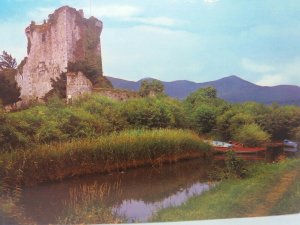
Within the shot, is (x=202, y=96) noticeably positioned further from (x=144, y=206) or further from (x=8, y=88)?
(x=8, y=88)

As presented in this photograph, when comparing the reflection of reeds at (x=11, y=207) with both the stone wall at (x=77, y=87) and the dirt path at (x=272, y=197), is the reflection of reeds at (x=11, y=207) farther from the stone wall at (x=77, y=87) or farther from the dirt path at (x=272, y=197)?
the dirt path at (x=272, y=197)

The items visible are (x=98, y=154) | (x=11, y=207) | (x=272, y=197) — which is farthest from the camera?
(x=272, y=197)

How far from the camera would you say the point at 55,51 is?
13.0 ft

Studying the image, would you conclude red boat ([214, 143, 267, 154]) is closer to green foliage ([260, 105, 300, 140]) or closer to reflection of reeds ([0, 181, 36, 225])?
green foliage ([260, 105, 300, 140])

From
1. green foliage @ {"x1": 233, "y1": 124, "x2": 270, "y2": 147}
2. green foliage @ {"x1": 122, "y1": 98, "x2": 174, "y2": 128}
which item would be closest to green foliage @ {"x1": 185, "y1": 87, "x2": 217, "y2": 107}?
green foliage @ {"x1": 122, "y1": 98, "x2": 174, "y2": 128}

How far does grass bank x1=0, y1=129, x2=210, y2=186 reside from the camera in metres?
3.85

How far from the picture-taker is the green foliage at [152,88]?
13.6ft

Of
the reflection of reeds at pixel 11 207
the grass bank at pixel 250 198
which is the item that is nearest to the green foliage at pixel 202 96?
the grass bank at pixel 250 198

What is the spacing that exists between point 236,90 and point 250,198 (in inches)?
33.4

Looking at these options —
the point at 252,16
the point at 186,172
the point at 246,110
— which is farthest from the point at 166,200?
the point at 252,16

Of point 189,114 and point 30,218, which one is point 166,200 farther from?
point 30,218

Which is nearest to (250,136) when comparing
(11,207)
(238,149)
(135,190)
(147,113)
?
(238,149)

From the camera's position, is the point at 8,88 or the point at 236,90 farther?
the point at 236,90

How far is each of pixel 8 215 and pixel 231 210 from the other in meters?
1.67
